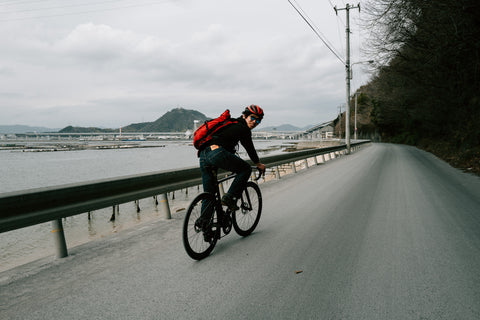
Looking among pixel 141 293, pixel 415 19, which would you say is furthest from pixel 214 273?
pixel 415 19

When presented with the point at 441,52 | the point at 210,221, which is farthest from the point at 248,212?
the point at 441,52

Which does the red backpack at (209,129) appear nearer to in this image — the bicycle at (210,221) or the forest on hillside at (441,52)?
the bicycle at (210,221)

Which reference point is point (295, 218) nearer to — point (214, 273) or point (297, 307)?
point (214, 273)

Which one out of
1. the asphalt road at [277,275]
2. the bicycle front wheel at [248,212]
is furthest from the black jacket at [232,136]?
the asphalt road at [277,275]

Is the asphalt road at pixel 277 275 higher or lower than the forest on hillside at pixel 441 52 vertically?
lower

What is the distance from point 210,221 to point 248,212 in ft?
3.27

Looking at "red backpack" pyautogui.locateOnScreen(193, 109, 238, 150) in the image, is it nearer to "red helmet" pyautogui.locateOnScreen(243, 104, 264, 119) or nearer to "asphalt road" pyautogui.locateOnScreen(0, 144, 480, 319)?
"red helmet" pyautogui.locateOnScreen(243, 104, 264, 119)

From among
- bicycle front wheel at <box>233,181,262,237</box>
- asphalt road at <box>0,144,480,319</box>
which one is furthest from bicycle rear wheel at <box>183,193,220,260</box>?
bicycle front wheel at <box>233,181,262,237</box>

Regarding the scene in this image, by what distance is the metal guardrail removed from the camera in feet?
10.4

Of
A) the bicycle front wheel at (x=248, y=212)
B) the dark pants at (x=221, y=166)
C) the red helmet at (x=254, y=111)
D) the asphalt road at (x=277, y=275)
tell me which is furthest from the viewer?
the bicycle front wheel at (x=248, y=212)

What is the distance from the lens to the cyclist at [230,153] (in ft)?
12.1

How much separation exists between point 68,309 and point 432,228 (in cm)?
503

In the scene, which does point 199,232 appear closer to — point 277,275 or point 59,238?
point 277,275

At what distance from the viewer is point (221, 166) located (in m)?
3.71
